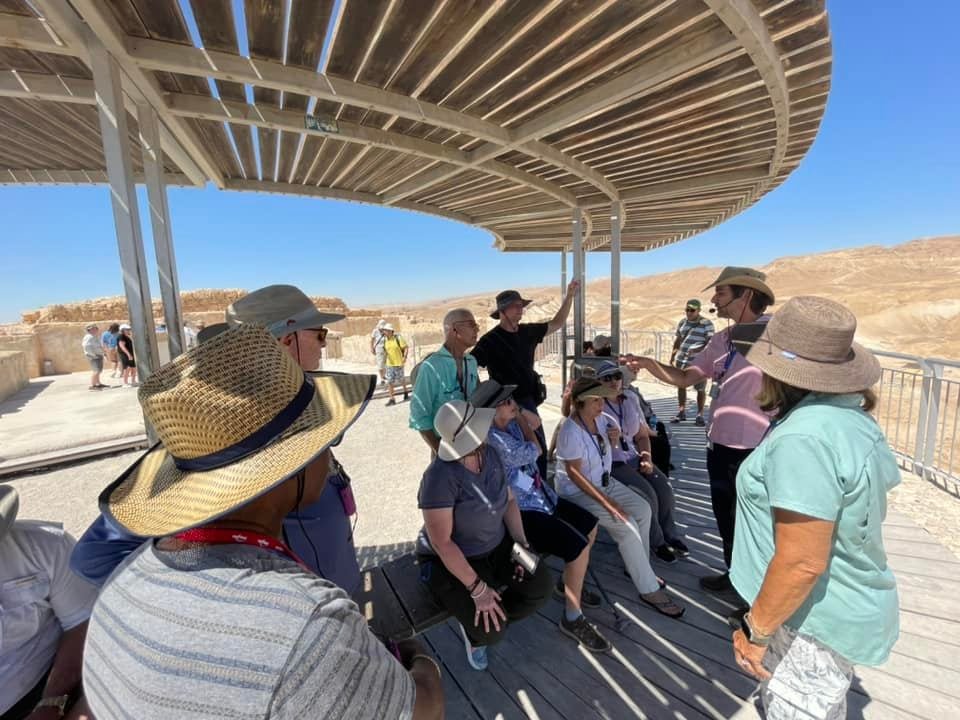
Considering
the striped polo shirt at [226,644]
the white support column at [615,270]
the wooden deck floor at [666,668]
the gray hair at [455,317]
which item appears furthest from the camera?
the white support column at [615,270]

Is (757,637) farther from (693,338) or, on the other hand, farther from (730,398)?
(693,338)

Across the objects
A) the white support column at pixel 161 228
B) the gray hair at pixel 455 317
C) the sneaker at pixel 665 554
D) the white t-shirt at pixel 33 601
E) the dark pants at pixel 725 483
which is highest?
the white support column at pixel 161 228

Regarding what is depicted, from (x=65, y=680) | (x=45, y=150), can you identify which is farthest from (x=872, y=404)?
(x=45, y=150)

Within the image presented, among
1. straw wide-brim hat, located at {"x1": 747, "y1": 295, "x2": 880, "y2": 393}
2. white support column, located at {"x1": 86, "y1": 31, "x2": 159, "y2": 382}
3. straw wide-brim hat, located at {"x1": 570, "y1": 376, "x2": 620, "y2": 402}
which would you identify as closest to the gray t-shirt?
straw wide-brim hat, located at {"x1": 570, "y1": 376, "x2": 620, "y2": 402}

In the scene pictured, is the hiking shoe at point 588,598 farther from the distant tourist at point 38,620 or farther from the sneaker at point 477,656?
the distant tourist at point 38,620

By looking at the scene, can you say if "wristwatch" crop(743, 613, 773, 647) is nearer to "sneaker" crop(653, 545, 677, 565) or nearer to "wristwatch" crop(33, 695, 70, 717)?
"sneaker" crop(653, 545, 677, 565)

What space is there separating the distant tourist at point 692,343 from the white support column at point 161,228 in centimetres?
586

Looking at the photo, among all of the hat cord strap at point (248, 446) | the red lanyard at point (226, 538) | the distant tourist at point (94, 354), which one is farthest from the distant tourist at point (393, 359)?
the distant tourist at point (94, 354)

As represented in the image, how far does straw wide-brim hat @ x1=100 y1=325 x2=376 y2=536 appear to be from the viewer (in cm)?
84

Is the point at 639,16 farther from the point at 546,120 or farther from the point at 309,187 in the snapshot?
the point at 309,187

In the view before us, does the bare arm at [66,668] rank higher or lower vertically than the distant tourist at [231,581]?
lower

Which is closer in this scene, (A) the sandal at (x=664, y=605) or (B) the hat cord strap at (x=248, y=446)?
(B) the hat cord strap at (x=248, y=446)

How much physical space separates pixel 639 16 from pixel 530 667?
10.5 feet

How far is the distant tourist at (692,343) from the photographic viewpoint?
20.1 ft
